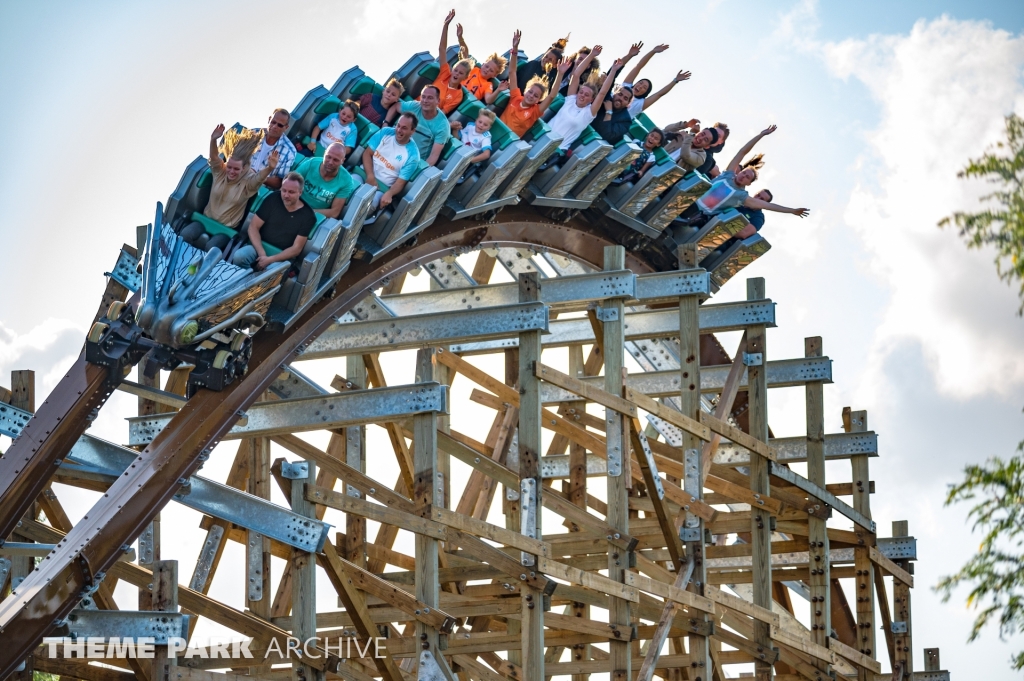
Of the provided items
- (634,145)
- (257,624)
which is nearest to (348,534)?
(257,624)

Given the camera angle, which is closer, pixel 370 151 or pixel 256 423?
pixel 256 423

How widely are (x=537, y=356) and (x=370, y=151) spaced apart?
69.0 inches

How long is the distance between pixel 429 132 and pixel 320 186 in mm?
1362

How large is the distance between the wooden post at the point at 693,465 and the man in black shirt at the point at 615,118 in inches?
69.3

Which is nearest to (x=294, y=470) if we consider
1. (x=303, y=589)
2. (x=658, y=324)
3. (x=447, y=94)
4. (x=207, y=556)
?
(x=303, y=589)

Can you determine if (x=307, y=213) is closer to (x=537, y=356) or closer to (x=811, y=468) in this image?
(x=537, y=356)

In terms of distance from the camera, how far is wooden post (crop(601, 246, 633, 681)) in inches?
492

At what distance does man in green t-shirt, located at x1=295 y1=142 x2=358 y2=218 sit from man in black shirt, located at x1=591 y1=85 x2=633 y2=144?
358cm

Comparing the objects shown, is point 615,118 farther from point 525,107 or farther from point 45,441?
point 45,441

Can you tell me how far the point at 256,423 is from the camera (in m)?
11.6

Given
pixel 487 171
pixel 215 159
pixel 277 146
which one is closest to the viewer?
pixel 215 159

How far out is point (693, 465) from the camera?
1384 cm

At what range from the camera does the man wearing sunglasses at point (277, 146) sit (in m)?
12.0

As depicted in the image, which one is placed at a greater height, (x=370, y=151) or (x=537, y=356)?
(x=370, y=151)
